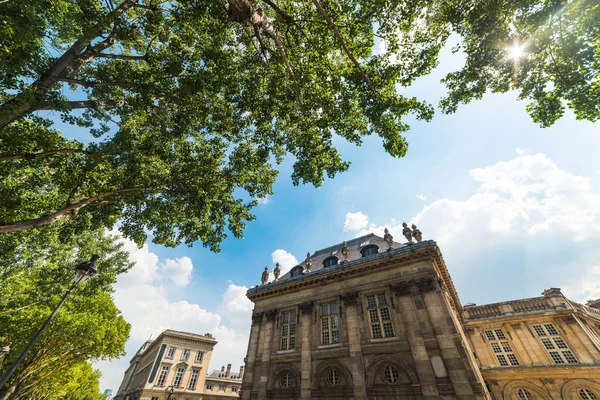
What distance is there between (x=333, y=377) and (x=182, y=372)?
1381 inches

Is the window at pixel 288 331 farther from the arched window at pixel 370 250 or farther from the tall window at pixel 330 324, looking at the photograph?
the arched window at pixel 370 250

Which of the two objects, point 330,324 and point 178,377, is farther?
point 178,377

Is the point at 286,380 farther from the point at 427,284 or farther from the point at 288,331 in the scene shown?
the point at 427,284

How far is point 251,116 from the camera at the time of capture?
12.3m

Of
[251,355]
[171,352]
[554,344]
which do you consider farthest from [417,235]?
[171,352]

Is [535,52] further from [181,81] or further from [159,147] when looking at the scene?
[159,147]

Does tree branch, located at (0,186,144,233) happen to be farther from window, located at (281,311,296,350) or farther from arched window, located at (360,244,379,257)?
arched window, located at (360,244,379,257)

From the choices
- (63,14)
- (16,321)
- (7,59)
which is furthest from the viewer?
(16,321)

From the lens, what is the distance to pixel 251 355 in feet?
64.8

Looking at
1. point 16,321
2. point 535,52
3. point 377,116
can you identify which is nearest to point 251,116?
point 377,116

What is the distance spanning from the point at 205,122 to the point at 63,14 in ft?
18.0

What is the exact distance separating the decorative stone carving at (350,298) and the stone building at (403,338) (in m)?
0.08

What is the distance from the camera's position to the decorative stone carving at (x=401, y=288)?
15.9 metres

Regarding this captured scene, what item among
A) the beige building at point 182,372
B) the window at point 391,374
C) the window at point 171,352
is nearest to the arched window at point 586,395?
the window at point 391,374
